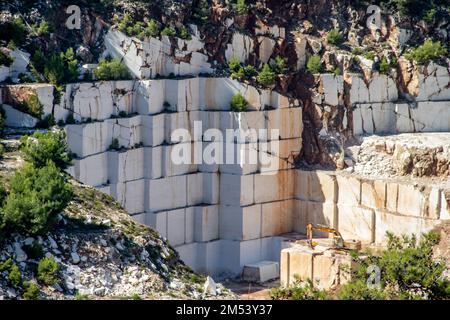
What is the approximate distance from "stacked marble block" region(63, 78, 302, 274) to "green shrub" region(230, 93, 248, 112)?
11.9 inches

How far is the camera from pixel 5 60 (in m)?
58.4

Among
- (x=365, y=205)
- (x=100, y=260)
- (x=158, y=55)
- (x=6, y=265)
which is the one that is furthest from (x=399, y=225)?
(x=6, y=265)

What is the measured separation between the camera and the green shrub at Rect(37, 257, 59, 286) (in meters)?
43.0

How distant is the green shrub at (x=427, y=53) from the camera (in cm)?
6744

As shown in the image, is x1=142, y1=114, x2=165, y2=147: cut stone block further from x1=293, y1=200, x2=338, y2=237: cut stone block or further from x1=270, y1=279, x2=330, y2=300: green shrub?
x1=270, y1=279, x2=330, y2=300: green shrub

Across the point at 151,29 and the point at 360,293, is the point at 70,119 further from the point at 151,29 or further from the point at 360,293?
the point at 360,293

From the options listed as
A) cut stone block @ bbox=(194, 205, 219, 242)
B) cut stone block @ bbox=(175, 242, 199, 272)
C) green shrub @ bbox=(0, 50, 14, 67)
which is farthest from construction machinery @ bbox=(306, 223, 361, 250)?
green shrub @ bbox=(0, 50, 14, 67)

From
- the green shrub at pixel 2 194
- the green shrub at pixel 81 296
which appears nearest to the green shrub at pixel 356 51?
the green shrub at pixel 2 194

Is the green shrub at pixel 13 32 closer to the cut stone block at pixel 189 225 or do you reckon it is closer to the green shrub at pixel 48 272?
the cut stone block at pixel 189 225

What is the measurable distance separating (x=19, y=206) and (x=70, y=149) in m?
14.3

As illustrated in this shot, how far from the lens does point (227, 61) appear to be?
218 ft

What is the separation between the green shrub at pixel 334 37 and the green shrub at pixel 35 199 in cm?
2236

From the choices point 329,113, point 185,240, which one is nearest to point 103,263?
point 185,240

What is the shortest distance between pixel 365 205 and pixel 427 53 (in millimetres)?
7471
